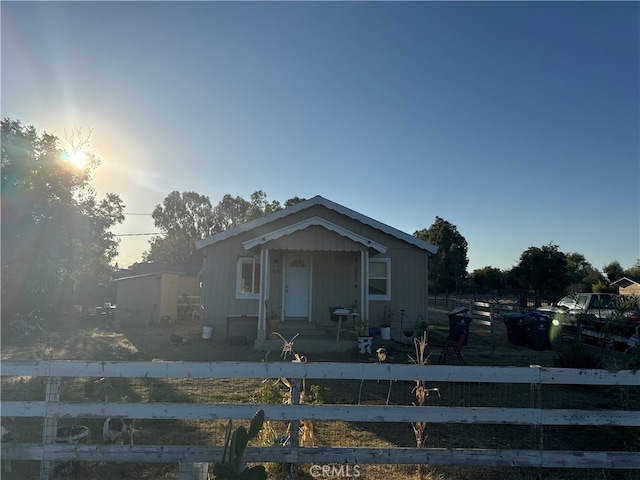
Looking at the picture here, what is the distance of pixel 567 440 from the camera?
478 cm

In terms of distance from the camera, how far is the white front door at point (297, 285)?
13.2m

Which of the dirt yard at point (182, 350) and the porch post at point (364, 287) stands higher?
the porch post at point (364, 287)

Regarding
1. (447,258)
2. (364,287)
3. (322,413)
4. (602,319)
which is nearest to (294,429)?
(322,413)

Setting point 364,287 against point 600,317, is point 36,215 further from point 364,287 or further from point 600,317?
point 600,317

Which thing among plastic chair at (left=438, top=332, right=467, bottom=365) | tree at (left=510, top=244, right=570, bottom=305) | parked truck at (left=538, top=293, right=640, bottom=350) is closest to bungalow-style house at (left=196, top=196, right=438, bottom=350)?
plastic chair at (left=438, top=332, right=467, bottom=365)

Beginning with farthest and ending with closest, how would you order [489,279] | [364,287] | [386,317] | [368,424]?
[489,279] < [386,317] < [364,287] < [368,424]

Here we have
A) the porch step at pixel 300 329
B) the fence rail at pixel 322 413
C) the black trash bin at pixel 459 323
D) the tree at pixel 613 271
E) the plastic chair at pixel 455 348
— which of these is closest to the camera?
the fence rail at pixel 322 413

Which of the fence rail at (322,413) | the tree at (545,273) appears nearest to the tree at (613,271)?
the tree at (545,273)

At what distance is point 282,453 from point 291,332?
8853 millimetres

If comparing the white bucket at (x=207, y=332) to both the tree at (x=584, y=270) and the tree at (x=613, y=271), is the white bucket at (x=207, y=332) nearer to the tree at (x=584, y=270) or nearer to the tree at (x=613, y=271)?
the tree at (x=584, y=270)

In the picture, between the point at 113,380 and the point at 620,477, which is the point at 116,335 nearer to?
the point at 113,380

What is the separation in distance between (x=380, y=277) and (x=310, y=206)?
3.44 metres

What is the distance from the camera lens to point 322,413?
314 cm

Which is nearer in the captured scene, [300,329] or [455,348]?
[455,348]
